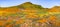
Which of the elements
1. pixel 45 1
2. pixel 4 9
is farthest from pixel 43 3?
pixel 4 9

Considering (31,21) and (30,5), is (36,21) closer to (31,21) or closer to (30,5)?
(31,21)

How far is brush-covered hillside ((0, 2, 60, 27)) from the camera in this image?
6.50 metres

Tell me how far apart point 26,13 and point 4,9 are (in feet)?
2.67

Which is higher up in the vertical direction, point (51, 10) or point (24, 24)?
point (51, 10)

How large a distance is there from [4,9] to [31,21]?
42.2 inches

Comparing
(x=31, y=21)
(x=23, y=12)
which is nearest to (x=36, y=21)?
(x=31, y=21)

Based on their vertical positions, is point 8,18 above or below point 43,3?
below

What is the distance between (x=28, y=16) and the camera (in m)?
6.57

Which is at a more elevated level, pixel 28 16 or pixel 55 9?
pixel 55 9

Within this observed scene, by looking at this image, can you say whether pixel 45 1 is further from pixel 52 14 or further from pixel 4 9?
pixel 4 9

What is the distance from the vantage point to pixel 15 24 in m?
6.48

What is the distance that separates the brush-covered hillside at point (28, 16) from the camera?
650cm

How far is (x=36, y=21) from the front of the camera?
652 centimetres

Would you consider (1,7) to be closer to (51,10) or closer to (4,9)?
(4,9)
